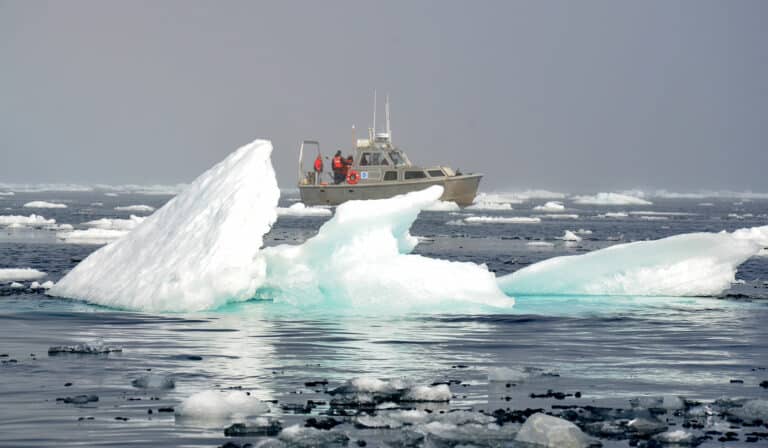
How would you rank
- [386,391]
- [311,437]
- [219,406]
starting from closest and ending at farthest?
[311,437]
[219,406]
[386,391]

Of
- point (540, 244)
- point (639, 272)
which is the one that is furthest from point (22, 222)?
point (639, 272)

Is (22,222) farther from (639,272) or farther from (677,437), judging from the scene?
(677,437)

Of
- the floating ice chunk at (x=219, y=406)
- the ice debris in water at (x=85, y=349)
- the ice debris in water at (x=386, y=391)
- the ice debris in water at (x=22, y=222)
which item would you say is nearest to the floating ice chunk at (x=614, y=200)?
the ice debris in water at (x=22, y=222)

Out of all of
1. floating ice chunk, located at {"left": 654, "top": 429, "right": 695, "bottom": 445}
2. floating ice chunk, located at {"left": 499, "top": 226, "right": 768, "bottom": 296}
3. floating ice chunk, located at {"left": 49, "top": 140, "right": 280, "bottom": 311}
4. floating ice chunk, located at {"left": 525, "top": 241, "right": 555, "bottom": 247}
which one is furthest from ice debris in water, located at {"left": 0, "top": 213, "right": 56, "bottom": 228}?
floating ice chunk, located at {"left": 654, "top": 429, "right": 695, "bottom": 445}

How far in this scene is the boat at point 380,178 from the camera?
6562 centimetres

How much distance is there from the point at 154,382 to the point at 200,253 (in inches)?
242

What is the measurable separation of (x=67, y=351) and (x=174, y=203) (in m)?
6.20

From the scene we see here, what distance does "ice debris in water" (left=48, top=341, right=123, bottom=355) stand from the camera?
1369cm

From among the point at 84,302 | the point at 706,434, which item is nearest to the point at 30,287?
the point at 84,302

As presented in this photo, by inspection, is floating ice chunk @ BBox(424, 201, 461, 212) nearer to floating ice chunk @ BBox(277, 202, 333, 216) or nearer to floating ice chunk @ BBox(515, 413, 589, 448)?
floating ice chunk @ BBox(277, 202, 333, 216)

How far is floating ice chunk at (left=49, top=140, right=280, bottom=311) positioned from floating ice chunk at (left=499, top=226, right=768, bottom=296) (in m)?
5.48

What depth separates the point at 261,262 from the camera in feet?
59.2

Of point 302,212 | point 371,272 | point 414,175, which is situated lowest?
point 371,272

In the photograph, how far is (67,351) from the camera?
13.7 metres
